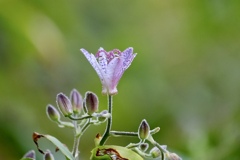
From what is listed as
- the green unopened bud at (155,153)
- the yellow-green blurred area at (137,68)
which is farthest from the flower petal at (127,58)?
the yellow-green blurred area at (137,68)

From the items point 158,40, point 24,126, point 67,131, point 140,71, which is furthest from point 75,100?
point 158,40

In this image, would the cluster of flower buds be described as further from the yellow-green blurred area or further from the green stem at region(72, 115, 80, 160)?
the yellow-green blurred area

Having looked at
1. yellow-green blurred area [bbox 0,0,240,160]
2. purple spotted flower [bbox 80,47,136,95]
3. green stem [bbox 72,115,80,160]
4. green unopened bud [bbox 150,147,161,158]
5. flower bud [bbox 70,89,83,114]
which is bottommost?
green unopened bud [bbox 150,147,161,158]

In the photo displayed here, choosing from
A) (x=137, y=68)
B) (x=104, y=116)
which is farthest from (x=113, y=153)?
(x=137, y=68)

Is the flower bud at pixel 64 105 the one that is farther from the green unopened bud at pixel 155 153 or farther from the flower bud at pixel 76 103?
the green unopened bud at pixel 155 153

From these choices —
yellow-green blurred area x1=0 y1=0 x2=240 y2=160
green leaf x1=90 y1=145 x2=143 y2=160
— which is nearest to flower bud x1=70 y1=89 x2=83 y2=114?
green leaf x1=90 y1=145 x2=143 y2=160

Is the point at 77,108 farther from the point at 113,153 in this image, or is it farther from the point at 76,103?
the point at 113,153
